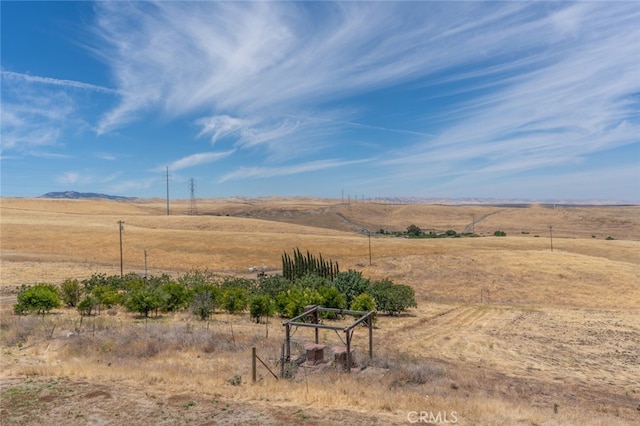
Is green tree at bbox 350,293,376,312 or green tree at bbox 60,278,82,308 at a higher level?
green tree at bbox 60,278,82,308

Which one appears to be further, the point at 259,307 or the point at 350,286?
the point at 350,286

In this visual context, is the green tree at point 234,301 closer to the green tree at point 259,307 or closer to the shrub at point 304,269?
the green tree at point 259,307

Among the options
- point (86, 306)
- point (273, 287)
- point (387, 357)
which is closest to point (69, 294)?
point (86, 306)

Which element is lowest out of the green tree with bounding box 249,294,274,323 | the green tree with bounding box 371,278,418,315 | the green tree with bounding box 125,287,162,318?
the green tree with bounding box 371,278,418,315

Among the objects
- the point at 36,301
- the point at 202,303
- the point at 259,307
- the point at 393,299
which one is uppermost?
the point at 36,301

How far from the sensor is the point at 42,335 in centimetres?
1848

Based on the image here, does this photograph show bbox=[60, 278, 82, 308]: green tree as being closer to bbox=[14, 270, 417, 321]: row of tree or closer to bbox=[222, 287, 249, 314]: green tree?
bbox=[14, 270, 417, 321]: row of tree

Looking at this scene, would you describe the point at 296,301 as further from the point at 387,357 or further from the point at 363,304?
the point at 387,357

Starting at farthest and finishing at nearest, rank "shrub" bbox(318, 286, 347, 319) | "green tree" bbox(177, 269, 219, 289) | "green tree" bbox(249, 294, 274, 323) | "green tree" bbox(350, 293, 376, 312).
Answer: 1. "green tree" bbox(177, 269, 219, 289)
2. "green tree" bbox(350, 293, 376, 312)
3. "shrub" bbox(318, 286, 347, 319)
4. "green tree" bbox(249, 294, 274, 323)

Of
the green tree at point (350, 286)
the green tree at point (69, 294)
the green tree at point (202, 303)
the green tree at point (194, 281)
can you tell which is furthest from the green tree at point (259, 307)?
the green tree at point (69, 294)

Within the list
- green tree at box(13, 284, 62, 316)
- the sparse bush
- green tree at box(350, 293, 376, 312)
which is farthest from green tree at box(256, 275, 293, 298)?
the sparse bush

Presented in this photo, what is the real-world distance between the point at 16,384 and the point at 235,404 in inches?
270

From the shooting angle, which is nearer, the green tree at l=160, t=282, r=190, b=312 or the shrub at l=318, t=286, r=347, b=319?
the shrub at l=318, t=286, r=347, b=319

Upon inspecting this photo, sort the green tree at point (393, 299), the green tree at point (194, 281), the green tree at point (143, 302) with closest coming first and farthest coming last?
the green tree at point (143, 302)
the green tree at point (393, 299)
the green tree at point (194, 281)
